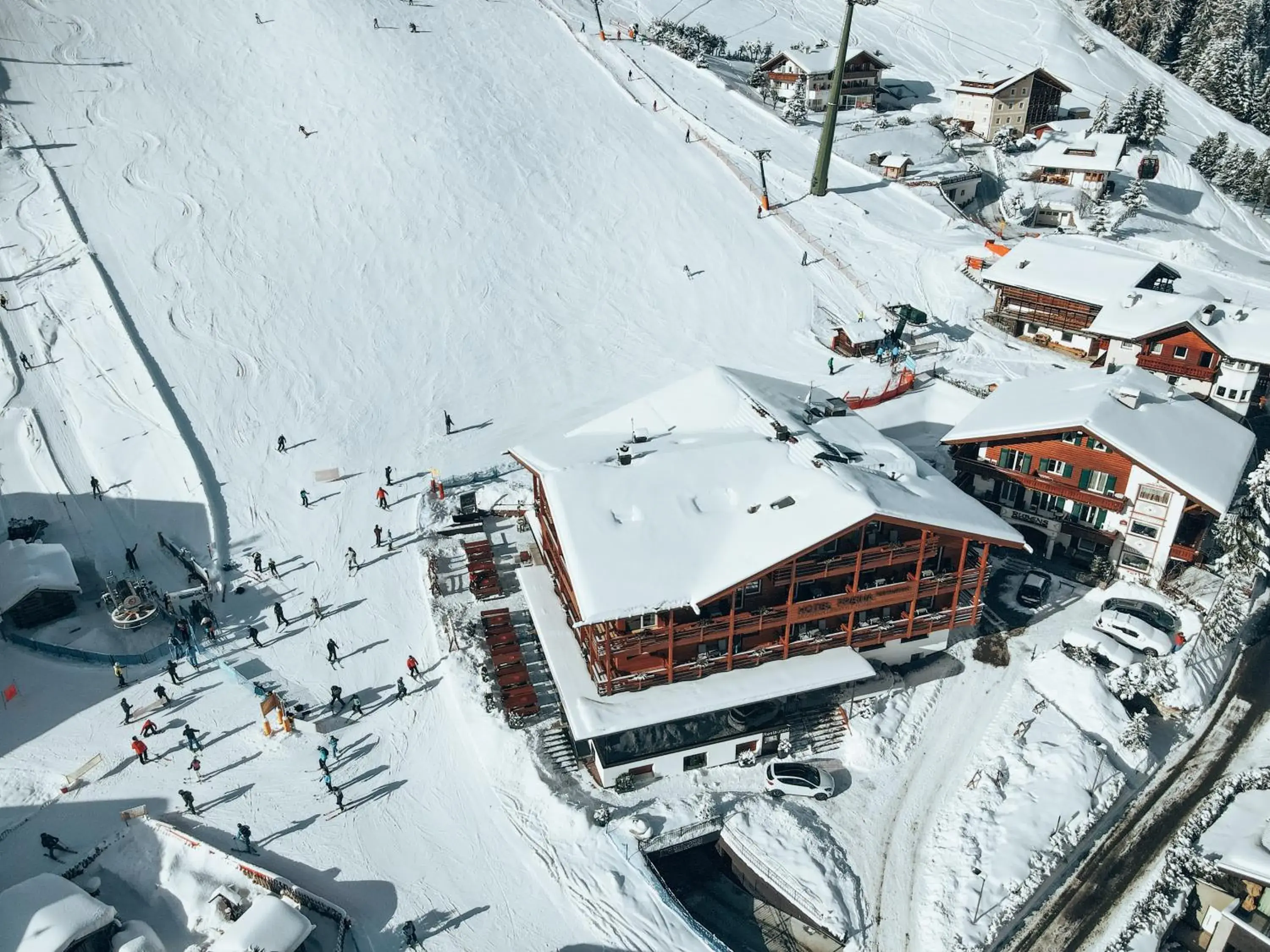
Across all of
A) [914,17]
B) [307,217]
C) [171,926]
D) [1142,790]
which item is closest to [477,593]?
[171,926]

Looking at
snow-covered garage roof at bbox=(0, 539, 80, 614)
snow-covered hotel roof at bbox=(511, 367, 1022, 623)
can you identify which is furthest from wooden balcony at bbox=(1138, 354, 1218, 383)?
snow-covered garage roof at bbox=(0, 539, 80, 614)

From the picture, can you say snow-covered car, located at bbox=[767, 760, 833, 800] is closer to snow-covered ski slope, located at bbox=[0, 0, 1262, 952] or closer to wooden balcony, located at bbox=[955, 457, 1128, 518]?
snow-covered ski slope, located at bbox=[0, 0, 1262, 952]

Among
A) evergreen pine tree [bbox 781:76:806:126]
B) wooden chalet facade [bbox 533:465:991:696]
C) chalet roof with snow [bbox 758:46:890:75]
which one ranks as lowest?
wooden chalet facade [bbox 533:465:991:696]

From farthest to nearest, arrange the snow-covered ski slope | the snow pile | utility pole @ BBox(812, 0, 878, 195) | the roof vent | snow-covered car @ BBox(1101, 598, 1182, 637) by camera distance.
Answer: utility pole @ BBox(812, 0, 878, 195)
the roof vent
snow-covered car @ BBox(1101, 598, 1182, 637)
the snow-covered ski slope
the snow pile

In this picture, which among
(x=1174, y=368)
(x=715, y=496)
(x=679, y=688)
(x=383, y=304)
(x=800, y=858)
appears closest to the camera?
(x=800, y=858)

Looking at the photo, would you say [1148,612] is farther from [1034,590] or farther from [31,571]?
[31,571]

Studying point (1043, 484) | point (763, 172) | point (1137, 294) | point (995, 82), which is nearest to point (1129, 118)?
point (995, 82)

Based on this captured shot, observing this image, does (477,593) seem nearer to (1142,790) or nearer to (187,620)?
(187,620)
